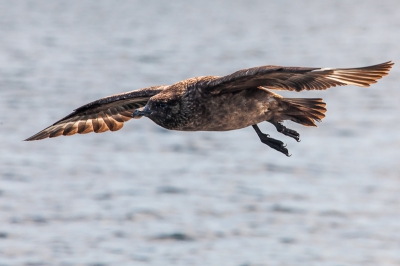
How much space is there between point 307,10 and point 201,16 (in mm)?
8072

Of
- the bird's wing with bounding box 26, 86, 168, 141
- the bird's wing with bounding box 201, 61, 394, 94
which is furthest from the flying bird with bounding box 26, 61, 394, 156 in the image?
the bird's wing with bounding box 26, 86, 168, 141

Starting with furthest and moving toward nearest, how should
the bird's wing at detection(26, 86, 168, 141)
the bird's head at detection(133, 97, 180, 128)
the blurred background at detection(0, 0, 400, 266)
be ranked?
1. the blurred background at detection(0, 0, 400, 266)
2. the bird's wing at detection(26, 86, 168, 141)
3. the bird's head at detection(133, 97, 180, 128)

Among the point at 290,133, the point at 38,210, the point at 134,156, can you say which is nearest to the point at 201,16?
the point at 134,156

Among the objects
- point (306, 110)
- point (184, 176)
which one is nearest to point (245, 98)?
point (306, 110)

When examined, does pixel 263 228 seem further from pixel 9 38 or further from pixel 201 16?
pixel 201 16

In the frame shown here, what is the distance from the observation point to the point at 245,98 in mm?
7543

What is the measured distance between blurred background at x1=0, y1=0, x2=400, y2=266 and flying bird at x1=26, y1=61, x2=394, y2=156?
6.75 meters

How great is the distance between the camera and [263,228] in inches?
Answer: 621

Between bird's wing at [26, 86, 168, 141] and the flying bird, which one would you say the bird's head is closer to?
the flying bird

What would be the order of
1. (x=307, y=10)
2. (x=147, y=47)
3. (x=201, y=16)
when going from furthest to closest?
(x=307, y=10) → (x=201, y=16) → (x=147, y=47)

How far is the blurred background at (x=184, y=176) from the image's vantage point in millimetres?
15039

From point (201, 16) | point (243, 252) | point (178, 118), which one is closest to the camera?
point (178, 118)

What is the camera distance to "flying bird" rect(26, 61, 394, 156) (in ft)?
22.4

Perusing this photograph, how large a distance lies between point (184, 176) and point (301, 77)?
1217 centimetres
